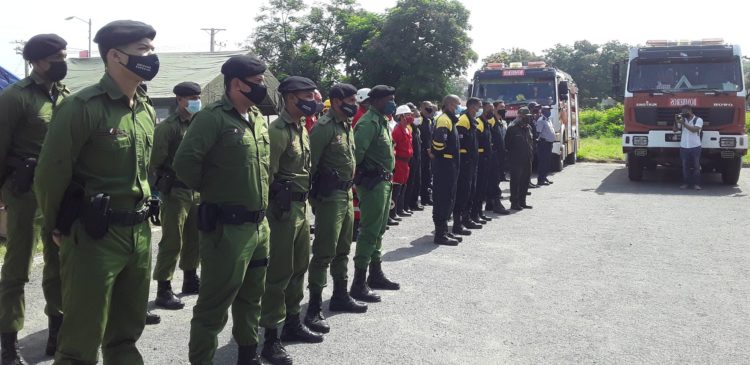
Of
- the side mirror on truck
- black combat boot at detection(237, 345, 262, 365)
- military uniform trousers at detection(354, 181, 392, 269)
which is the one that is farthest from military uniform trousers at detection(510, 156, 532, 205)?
black combat boot at detection(237, 345, 262, 365)

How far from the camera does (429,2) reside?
38375 mm

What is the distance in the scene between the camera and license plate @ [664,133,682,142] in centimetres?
1452

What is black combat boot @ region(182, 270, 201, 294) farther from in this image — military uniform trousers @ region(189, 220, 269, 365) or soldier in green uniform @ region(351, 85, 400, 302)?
military uniform trousers @ region(189, 220, 269, 365)

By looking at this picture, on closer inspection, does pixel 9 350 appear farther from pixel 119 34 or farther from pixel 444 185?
pixel 444 185

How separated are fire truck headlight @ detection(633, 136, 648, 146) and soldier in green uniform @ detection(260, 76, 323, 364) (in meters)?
12.1

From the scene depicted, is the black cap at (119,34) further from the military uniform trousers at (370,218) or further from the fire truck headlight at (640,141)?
the fire truck headlight at (640,141)

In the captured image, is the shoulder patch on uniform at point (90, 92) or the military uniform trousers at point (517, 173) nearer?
the shoulder patch on uniform at point (90, 92)

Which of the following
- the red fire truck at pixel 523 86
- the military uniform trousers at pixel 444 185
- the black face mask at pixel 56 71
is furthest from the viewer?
→ the red fire truck at pixel 523 86

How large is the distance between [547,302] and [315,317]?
207 centimetres

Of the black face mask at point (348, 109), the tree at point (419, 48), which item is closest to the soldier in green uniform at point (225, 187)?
the black face mask at point (348, 109)

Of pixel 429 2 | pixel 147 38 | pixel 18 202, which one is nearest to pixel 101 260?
pixel 147 38

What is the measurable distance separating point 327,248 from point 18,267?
1985mm

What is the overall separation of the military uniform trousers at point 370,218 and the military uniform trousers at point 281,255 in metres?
1.35

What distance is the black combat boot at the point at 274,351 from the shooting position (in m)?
4.28
